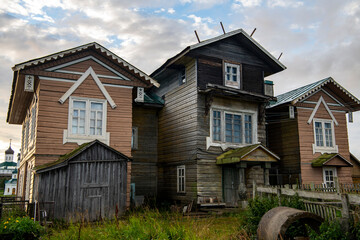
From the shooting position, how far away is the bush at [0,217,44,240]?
920 centimetres

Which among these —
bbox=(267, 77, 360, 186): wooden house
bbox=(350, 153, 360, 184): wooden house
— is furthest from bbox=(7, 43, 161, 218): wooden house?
bbox=(350, 153, 360, 184): wooden house

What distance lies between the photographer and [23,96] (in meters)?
17.5

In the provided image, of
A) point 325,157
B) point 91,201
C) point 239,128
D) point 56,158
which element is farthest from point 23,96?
point 325,157

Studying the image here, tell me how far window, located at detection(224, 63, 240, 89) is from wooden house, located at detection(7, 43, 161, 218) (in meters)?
4.80

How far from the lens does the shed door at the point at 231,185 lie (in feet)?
58.7

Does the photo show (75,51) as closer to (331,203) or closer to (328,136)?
(331,203)

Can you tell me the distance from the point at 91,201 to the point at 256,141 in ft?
32.9

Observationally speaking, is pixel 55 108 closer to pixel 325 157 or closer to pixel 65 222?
pixel 65 222

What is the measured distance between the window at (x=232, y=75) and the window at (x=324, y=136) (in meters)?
6.20

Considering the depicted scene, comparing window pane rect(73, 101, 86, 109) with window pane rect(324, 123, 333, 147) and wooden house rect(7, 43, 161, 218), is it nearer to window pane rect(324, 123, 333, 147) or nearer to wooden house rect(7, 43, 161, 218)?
wooden house rect(7, 43, 161, 218)

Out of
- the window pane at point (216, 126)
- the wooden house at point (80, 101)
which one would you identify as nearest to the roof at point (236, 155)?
the window pane at point (216, 126)

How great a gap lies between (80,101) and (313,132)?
14111 mm

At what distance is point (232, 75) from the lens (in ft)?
61.8

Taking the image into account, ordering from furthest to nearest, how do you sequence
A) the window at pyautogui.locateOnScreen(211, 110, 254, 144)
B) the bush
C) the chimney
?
1. the chimney
2. the window at pyautogui.locateOnScreen(211, 110, 254, 144)
3. the bush
